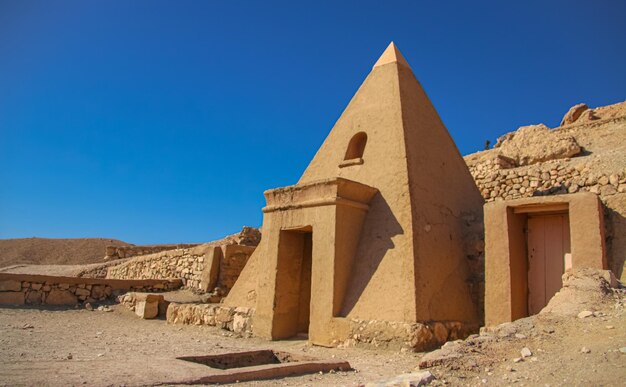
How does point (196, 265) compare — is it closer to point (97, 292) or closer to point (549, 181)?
point (97, 292)

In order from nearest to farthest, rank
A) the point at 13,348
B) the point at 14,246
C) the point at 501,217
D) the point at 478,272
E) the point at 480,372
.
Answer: the point at 480,372 < the point at 13,348 < the point at 501,217 < the point at 478,272 < the point at 14,246

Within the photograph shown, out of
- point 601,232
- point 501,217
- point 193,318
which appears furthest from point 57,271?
point 601,232

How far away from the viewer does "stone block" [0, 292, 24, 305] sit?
10984mm

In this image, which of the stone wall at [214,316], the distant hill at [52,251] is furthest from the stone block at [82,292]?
the distant hill at [52,251]

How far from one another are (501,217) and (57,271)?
1959 centimetres

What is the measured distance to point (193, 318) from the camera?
32.6 ft

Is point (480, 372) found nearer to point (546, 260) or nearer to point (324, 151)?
point (546, 260)

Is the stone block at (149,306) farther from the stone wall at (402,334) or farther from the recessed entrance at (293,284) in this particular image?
the stone wall at (402,334)

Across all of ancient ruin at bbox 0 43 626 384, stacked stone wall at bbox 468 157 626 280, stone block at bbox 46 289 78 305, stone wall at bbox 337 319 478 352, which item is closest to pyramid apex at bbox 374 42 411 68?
ancient ruin at bbox 0 43 626 384

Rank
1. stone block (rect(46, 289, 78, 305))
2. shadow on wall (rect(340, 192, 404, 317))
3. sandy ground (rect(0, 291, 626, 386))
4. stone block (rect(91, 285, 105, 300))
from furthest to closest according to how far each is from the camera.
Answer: stone block (rect(91, 285, 105, 300)), stone block (rect(46, 289, 78, 305)), shadow on wall (rect(340, 192, 404, 317)), sandy ground (rect(0, 291, 626, 386))

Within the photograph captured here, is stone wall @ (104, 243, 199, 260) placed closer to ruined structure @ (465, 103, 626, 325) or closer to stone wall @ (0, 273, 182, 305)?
stone wall @ (0, 273, 182, 305)

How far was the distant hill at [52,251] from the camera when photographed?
89.2 ft

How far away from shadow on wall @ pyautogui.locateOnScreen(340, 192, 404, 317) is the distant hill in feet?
75.0

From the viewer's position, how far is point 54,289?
11578 millimetres
